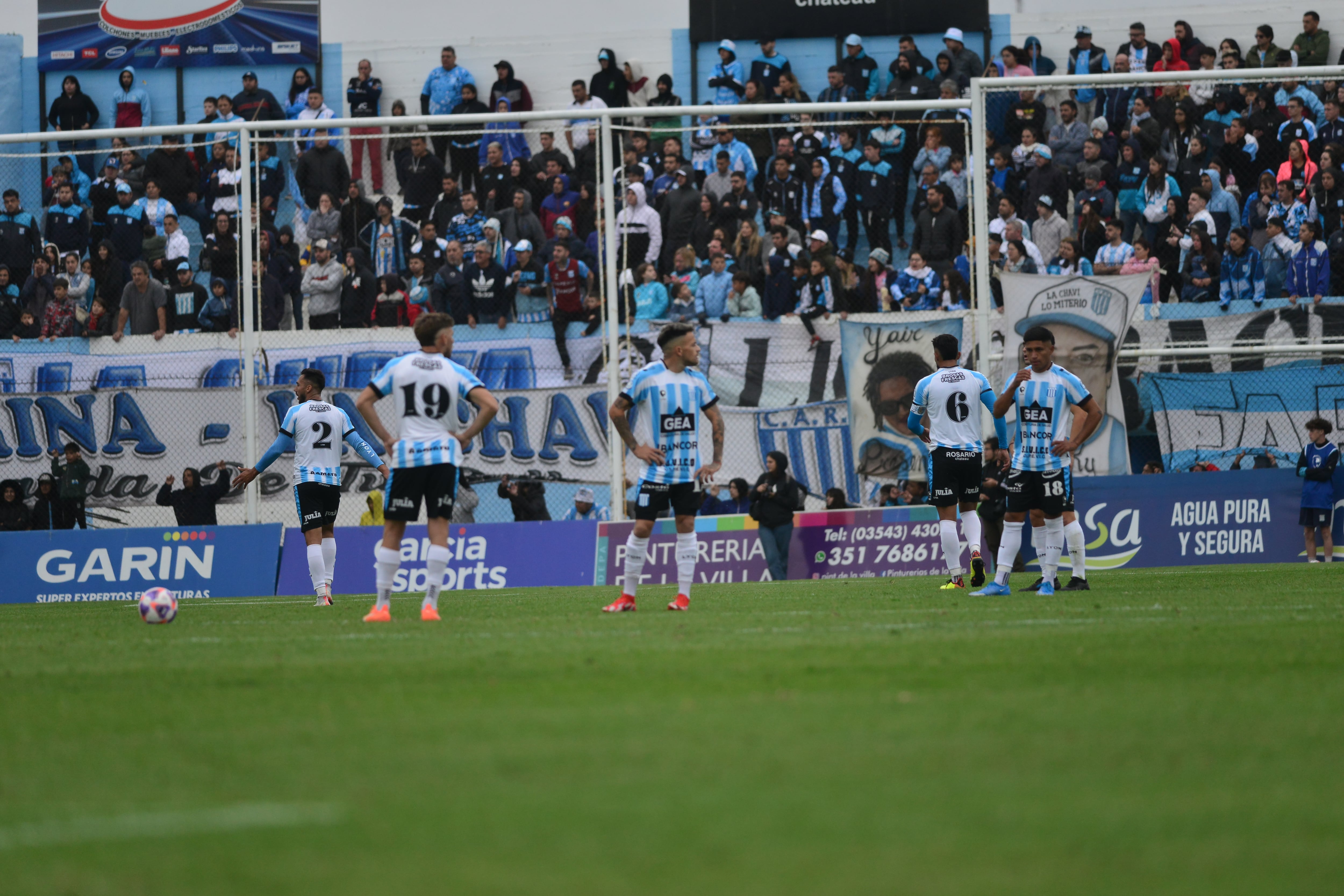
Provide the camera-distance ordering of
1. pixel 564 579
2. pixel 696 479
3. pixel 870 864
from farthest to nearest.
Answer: pixel 564 579 < pixel 696 479 < pixel 870 864

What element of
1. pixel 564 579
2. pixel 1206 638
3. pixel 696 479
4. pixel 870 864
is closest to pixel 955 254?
pixel 564 579

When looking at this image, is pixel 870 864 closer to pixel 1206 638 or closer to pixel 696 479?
pixel 1206 638

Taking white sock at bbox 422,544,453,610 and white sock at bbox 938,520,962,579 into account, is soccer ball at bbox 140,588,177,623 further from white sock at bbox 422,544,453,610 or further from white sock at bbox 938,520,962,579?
white sock at bbox 938,520,962,579

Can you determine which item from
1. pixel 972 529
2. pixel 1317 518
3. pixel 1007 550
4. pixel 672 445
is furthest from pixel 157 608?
pixel 1317 518

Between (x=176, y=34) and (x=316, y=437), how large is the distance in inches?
760

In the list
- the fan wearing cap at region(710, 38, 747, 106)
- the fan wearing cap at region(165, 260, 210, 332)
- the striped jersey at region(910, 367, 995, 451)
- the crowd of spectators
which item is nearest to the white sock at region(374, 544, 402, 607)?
the striped jersey at region(910, 367, 995, 451)

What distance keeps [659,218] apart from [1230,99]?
7932 millimetres

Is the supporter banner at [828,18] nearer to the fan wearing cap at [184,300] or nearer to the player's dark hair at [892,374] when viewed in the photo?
the player's dark hair at [892,374]

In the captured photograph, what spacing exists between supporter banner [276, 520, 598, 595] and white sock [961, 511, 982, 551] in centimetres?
588

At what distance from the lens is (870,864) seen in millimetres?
3494

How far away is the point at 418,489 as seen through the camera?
10555mm

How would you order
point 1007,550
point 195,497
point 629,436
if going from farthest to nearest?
point 195,497 → point 1007,550 → point 629,436

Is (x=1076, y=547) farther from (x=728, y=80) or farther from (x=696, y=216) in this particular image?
(x=728, y=80)

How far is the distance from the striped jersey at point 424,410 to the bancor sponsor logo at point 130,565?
32.1 ft
